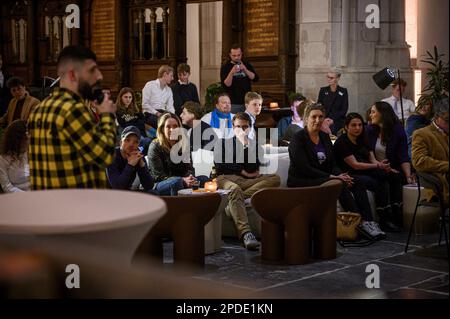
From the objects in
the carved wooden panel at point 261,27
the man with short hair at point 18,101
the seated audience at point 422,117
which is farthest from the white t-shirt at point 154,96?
the seated audience at point 422,117

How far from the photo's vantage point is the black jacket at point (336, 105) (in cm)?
1170

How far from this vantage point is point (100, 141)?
405 centimetres

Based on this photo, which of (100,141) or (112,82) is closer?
(100,141)

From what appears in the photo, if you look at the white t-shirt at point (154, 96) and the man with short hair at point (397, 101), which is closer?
the man with short hair at point (397, 101)

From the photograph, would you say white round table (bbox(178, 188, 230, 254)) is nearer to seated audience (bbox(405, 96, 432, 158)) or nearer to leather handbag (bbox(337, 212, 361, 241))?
leather handbag (bbox(337, 212, 361, 241))

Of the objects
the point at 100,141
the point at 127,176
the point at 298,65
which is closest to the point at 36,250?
the point at 100,141

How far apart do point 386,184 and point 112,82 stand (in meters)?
9.02

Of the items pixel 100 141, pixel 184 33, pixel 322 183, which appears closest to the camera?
pixel 100 141

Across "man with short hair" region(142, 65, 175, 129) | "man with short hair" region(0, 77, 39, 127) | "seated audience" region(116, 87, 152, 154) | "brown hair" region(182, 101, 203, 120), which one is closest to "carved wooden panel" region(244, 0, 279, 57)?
"man with short hair" region(142, 65, 175, 129)

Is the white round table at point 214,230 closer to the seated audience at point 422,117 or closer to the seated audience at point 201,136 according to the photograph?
the seated audience at point 201,136

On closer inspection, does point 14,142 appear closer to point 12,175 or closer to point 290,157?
point 12,175

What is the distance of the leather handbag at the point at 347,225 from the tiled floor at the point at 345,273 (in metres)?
0.19

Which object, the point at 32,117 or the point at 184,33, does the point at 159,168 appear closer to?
the point at 32,117

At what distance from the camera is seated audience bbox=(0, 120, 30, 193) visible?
23.0 feet
